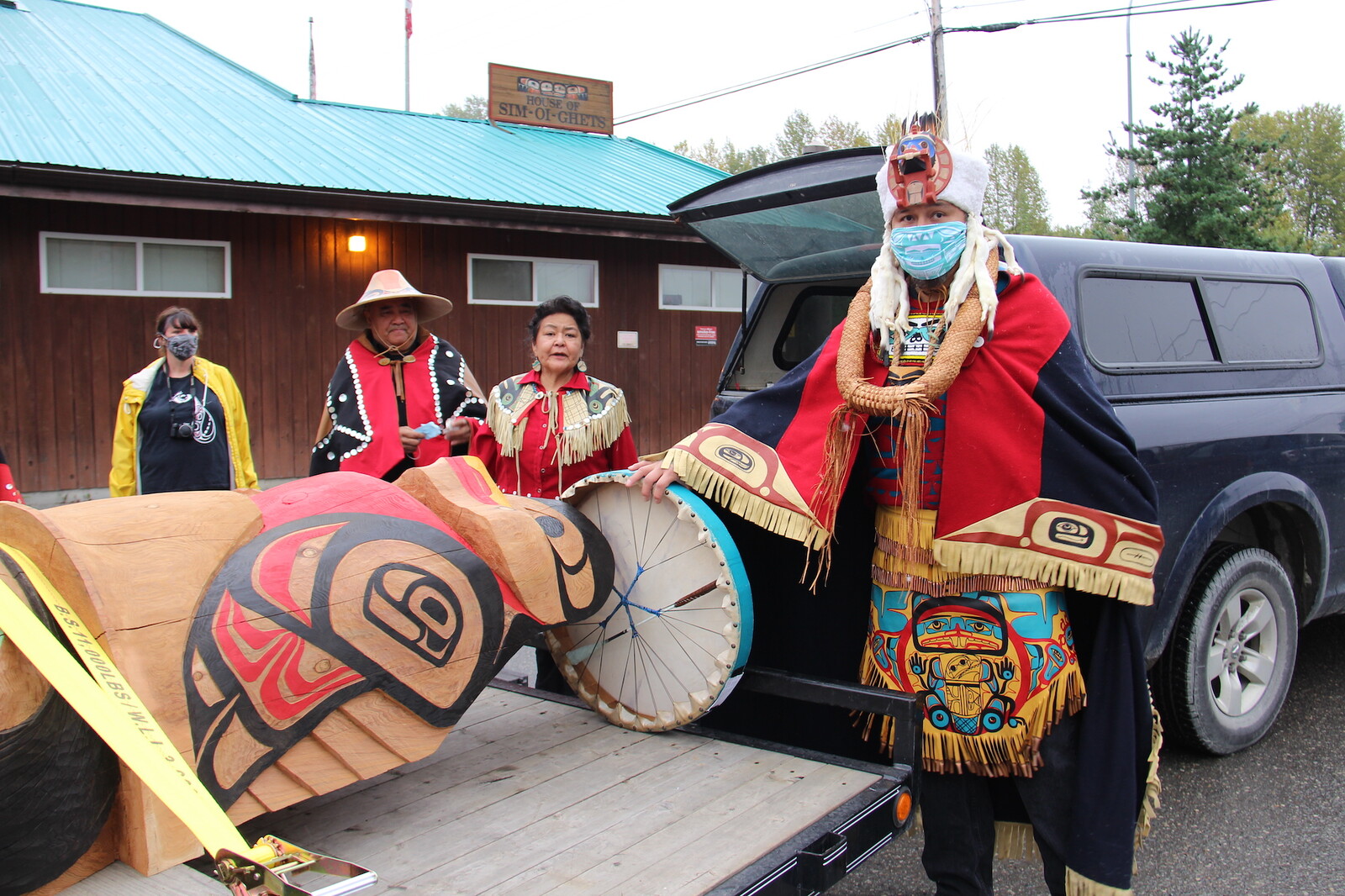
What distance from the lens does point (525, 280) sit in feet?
38.7

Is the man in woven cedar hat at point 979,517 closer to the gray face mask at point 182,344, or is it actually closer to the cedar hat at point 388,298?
the cedar hat at point 388,298

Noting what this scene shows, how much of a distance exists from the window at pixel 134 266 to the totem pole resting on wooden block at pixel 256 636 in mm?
8471

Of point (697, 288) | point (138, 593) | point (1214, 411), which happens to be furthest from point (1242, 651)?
point (697, 288)

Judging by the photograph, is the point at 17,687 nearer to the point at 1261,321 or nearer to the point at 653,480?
the point at 653,480

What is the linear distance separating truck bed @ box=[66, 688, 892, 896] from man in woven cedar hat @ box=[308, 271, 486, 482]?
141cm

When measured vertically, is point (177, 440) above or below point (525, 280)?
below

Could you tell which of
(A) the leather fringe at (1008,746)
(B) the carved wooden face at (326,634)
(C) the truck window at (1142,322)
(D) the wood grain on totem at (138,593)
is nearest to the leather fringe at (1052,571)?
(A) the leather fringe at (1008,746)

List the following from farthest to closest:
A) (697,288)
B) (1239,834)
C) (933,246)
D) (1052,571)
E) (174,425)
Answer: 1. (697,288)
2. (174,425)
3. (1239,834)
4. (933,246)
5. (1052,571)

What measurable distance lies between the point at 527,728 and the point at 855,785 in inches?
37.1

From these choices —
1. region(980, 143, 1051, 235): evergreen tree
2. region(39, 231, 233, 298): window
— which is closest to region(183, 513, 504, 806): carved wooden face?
region(39, 231, 233, 298): window

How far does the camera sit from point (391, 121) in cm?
1316

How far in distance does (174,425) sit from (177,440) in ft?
0.24

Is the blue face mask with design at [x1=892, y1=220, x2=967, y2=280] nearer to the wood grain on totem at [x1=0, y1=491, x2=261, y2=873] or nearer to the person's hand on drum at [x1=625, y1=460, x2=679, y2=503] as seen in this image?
the person's hand on drum at [x1=625, y1=460, x2=679, y2=503]

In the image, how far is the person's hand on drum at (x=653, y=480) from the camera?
2590 millimetres
